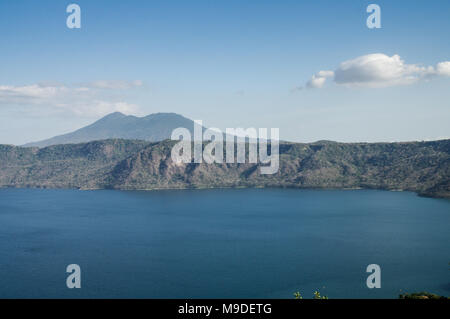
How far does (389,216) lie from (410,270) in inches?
3477

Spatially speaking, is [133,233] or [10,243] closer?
[10,243]

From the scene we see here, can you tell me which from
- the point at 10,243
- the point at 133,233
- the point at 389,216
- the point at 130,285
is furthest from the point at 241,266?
the point at 389,216

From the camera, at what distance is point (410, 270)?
9694 centimetres

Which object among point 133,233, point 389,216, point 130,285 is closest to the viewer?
point 130,285

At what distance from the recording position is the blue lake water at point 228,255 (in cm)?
8625

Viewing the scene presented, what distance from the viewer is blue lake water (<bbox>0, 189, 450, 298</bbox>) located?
86250mm

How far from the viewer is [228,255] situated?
115125 mm

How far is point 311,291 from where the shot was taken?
83.2 meters

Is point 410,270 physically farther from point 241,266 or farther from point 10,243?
point 10,243

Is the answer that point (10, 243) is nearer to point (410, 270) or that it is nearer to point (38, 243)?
point (38, 243)

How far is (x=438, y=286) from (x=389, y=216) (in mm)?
99174
